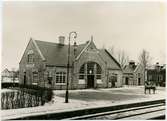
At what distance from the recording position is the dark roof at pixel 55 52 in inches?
315

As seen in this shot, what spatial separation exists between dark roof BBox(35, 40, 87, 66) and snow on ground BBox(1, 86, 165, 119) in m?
1.09

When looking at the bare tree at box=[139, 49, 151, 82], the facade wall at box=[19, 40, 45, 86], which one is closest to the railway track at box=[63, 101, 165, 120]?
the bare tree at box=[139, 49, 151, 82]

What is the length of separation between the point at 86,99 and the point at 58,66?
1.65 meters

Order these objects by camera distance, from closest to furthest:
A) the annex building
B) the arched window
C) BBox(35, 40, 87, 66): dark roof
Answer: the annex building < BBox(35, 40, 87, 66): dark roof < the arched window

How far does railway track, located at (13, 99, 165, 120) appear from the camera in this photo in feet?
22.7

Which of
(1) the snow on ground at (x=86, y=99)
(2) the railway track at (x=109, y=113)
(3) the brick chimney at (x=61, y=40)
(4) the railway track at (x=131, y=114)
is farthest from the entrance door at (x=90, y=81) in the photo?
(3) the brick chimney at (x=61, y=40)

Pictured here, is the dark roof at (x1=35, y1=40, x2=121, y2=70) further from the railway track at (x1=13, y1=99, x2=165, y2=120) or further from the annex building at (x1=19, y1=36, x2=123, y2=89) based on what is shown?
the railway track at (x1=13, y1=99, x2=165, y2=120)

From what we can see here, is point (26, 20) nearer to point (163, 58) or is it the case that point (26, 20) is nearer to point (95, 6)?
point (95, 6)

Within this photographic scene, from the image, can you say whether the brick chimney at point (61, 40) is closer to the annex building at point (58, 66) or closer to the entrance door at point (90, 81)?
the annex building at point (58, 66)

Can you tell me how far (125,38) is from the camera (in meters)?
7.66

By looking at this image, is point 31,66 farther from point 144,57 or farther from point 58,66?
point 144,57

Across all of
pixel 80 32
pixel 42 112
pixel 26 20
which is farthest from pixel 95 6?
pixel 42 112

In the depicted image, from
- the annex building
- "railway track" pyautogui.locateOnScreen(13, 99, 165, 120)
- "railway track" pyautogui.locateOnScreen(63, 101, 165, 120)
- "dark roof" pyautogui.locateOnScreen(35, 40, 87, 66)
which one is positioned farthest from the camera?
"dark roof" pyautogui.locateOnScreen(35, 40, 87, 66)

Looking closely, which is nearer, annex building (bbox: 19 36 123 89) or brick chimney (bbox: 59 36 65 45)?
brick chimney (bbox: 59 36 65 45)
